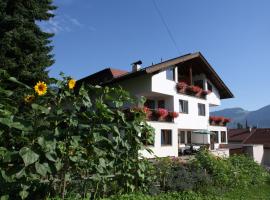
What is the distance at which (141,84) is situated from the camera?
1006 inches

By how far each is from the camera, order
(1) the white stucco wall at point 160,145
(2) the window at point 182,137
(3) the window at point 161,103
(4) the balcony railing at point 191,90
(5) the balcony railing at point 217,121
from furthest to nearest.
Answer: (5) the balcony railing at point 217,121
(2) the window at point 182,137
(3) the window at point 161,103
(4) the balcony railing at point 191,90
(1) the white stucco wall at point 160,145

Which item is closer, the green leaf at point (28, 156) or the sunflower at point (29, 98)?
the green leaf at point (28, 156)

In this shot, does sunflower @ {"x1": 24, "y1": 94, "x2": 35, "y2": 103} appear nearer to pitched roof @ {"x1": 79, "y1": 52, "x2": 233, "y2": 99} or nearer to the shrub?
the shrub

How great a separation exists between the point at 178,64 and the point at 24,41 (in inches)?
536

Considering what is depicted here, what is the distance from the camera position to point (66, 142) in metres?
5.20

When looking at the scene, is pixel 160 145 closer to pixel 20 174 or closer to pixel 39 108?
pixel 39 108

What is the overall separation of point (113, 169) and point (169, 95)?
2094 cm

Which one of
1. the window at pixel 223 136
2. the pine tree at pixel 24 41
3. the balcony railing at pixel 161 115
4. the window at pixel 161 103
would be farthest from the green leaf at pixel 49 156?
the window at pixel 223 136

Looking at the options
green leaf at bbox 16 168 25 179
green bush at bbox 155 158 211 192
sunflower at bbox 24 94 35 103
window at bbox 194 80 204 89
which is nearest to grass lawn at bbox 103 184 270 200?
green bush at bbox 155 158 211 192

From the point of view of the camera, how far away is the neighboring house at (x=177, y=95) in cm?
2523

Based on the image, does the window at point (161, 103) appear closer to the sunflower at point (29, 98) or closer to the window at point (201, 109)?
the window at point (201, 109)

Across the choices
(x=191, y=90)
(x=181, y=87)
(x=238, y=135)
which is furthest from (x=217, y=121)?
(x=238, y=135)

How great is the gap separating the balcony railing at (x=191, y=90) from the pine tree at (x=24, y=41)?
Answer: 11.5 meters

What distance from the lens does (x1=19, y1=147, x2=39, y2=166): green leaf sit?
441 cm
